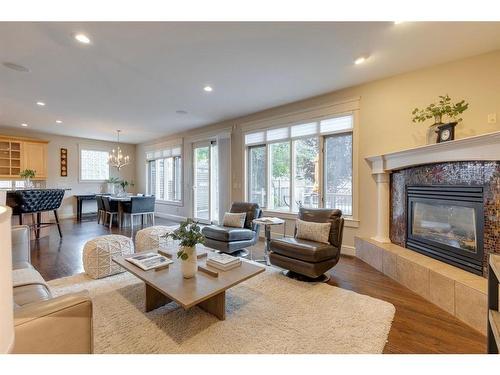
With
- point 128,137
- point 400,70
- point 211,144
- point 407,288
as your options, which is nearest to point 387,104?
point 400,70

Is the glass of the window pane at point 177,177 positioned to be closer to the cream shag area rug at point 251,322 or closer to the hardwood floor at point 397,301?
the hardwood floor at point 397,301

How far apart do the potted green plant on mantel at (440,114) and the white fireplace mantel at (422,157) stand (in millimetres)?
249

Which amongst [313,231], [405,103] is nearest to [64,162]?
[313,231]

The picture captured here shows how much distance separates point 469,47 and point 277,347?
144 inches

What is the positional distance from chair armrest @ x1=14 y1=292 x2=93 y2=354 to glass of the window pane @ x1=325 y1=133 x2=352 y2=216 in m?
3.77

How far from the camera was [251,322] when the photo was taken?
77.9 inches

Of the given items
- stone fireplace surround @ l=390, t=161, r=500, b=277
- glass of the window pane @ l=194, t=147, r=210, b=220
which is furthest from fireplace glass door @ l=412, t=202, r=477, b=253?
glass of the window pane @ l=194, t=147, r=210, b=220

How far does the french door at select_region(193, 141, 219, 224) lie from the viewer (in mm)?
6266

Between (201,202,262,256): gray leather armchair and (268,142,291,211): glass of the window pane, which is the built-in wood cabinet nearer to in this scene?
(201,202,262,256): gray leather armchair

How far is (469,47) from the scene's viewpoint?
2648 mm

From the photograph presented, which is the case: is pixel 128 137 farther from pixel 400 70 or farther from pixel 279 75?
pixel 400 70

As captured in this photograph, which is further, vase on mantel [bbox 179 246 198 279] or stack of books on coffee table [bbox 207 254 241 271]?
stack of books on coffee table [bbox 207 254 241 271]
